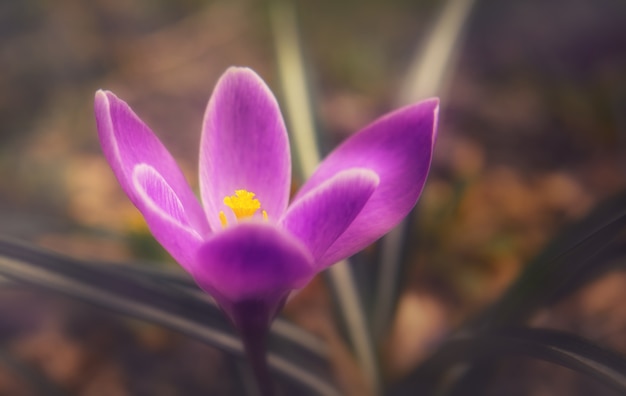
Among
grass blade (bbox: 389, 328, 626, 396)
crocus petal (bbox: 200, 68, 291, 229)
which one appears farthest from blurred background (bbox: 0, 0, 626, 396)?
crocus petal (bbox: 200, 68, 291, 229)

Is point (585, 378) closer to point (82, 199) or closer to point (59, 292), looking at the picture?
point (59, 292)

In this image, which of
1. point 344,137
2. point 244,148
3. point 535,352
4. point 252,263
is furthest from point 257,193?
point 344,137

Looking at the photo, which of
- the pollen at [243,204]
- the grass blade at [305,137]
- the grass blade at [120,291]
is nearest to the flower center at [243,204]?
the pollen at [243,204]

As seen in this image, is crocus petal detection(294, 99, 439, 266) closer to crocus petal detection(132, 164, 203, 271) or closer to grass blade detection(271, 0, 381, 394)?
crocus petal detection(132, 164, 203, 271)

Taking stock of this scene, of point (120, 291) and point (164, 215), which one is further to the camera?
point (120, 291)

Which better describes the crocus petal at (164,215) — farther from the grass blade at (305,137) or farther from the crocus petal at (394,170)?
the grass blade at (305,137)

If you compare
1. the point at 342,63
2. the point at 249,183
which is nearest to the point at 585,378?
the point at 249,183

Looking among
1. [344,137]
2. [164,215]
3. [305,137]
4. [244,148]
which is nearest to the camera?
[164,215]

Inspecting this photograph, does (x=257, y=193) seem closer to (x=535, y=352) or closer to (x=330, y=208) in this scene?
(x=330, y=208)
